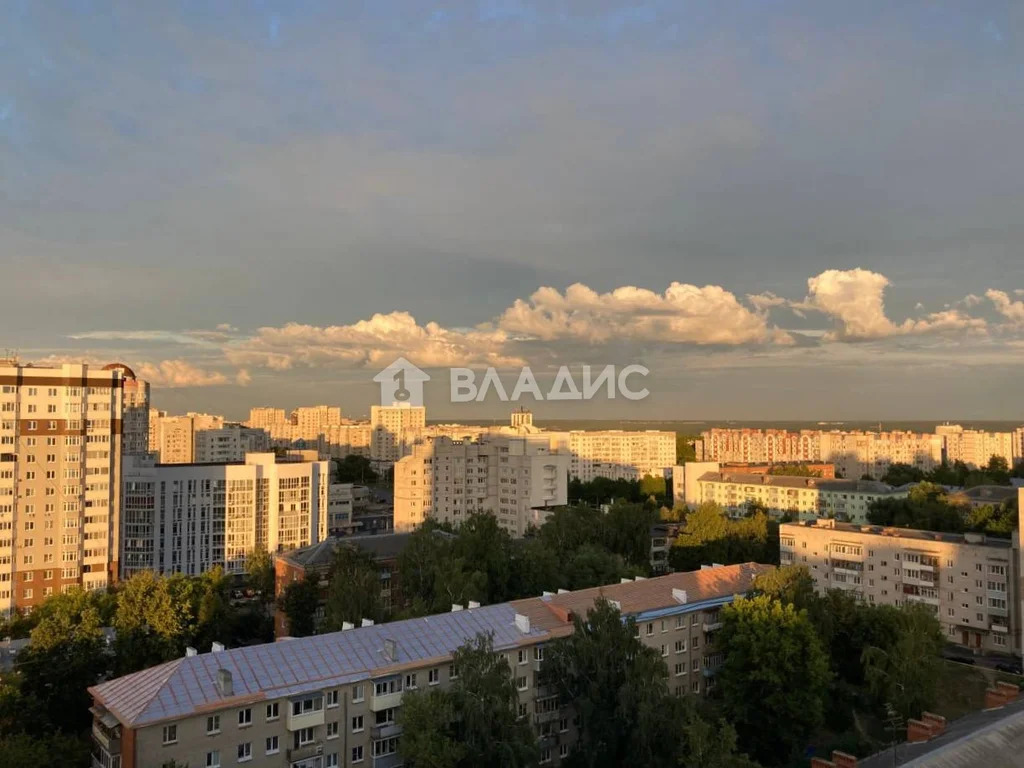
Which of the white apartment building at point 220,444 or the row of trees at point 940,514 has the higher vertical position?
the white apartment building at point 220,444

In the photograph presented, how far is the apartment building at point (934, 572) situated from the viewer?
28406 mm

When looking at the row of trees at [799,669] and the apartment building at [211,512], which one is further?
the apartment building at [211,512]

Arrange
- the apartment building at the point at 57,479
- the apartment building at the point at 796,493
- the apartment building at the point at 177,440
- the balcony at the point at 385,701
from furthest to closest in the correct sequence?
the apartment building at the point at 177,440 < the apartment building at the point at 796,493 < the apartment building at the point at 57,479 < the balcony at the point at 385,701

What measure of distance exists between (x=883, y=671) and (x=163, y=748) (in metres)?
16.4

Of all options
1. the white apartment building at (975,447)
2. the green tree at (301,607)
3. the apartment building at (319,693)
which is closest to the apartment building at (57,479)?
the green tree at (301,607)

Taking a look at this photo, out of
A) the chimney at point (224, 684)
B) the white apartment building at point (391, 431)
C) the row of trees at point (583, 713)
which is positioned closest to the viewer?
the chimney at point (224, 684)

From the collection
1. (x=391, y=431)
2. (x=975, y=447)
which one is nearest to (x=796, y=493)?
(x=975, y=447)

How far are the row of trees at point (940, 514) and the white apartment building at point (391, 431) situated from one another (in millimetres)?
67203

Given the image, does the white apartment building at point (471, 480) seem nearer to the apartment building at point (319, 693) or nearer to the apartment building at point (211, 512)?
the apartment building at point (211, 512)

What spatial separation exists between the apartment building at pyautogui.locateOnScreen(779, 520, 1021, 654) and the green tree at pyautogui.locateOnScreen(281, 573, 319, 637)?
20496 millimetres

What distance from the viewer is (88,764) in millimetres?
15258

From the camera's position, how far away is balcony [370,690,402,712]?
14938mm

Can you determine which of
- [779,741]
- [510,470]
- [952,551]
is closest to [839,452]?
[510,470]

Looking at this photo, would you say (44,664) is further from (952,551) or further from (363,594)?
(952,551)
